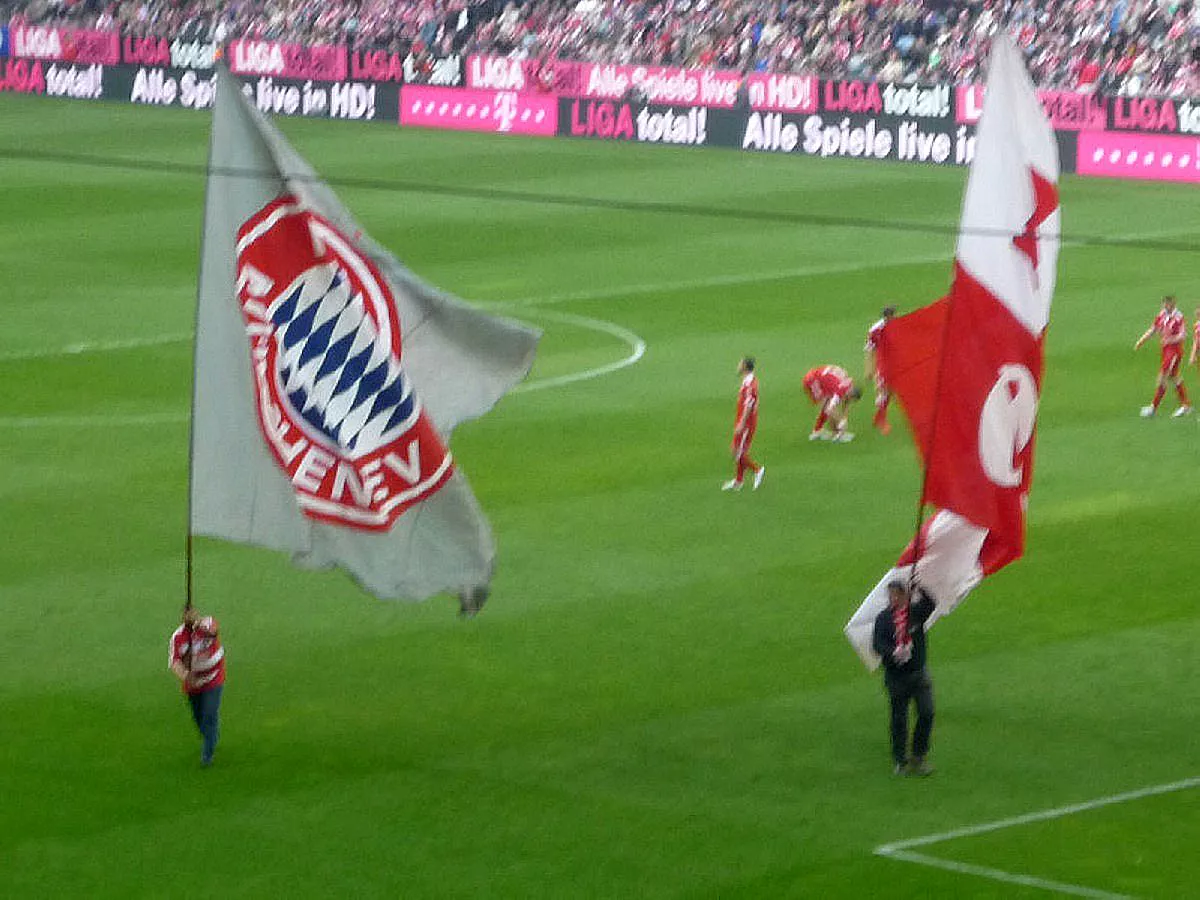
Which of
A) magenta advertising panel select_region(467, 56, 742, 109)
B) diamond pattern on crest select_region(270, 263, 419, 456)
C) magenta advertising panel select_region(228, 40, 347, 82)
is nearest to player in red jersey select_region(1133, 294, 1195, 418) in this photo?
diamond pattern on crest select_region(270, 263, 419, 456)

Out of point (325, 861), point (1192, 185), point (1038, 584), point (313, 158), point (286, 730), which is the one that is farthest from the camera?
point (313, 158)

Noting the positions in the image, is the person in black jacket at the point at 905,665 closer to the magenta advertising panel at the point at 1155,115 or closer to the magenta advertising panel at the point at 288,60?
the magenta advertising panel at the point at 1155,115

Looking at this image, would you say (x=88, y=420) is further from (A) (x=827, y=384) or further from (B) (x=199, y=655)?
(B) (x=199, y=655)

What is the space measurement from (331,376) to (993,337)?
4.14 m

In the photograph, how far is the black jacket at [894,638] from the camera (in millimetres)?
16828

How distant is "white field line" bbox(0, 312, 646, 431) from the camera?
2894 cm

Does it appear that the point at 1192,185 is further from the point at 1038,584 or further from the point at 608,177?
the point at 1038,584

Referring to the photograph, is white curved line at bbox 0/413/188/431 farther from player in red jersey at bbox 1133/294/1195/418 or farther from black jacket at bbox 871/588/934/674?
black jacket at bbox 871/588/934/674

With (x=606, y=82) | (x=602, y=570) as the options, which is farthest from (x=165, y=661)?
(x=606, y=82)

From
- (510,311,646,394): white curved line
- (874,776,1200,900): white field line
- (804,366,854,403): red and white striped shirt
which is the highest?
(804,366,854,403): red and white striped shirt

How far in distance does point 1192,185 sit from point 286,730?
33226 millimetres

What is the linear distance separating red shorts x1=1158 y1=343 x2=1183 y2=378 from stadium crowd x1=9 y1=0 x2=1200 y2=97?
20.6 meters

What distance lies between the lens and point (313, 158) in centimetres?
5275

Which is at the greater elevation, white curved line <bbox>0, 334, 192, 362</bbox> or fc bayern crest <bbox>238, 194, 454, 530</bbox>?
fc bayern crest <bbox>238, 194, 454, 530</bbox>
